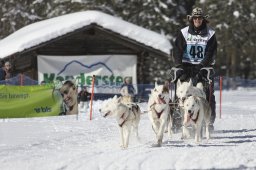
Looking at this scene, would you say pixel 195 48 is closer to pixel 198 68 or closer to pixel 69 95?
pixel 198 68

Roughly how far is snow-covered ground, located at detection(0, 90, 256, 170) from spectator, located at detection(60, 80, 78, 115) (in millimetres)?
2151

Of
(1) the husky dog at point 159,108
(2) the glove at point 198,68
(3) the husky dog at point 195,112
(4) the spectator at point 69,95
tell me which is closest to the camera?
(3) the husky dog at point 195,112

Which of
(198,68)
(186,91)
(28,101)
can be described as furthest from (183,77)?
(28,101)

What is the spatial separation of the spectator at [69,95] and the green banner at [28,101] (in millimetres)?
217

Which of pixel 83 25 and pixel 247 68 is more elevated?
pixel 83 25

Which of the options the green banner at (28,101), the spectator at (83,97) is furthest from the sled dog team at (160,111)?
the spectator at (83,97)

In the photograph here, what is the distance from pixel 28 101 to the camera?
1515 cm

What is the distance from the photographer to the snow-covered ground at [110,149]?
724 centimetres

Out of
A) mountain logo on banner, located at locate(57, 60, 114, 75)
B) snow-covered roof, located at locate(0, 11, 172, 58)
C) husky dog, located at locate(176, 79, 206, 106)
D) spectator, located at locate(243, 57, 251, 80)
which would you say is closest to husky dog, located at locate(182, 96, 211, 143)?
husky dog, located at locate(176, 79, 206, 106)

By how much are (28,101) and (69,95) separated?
113 cm

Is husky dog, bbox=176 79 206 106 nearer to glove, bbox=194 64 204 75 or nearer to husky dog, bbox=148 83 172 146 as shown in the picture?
husky dog, bbox=148 83 172 146

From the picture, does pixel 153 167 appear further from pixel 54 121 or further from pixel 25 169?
pixel 54 121

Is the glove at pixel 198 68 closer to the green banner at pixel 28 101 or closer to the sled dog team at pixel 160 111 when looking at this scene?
the sled dog team at pixel 160 111

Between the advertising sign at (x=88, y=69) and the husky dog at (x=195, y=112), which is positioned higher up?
the advertising sign at (x=88, y=69)
